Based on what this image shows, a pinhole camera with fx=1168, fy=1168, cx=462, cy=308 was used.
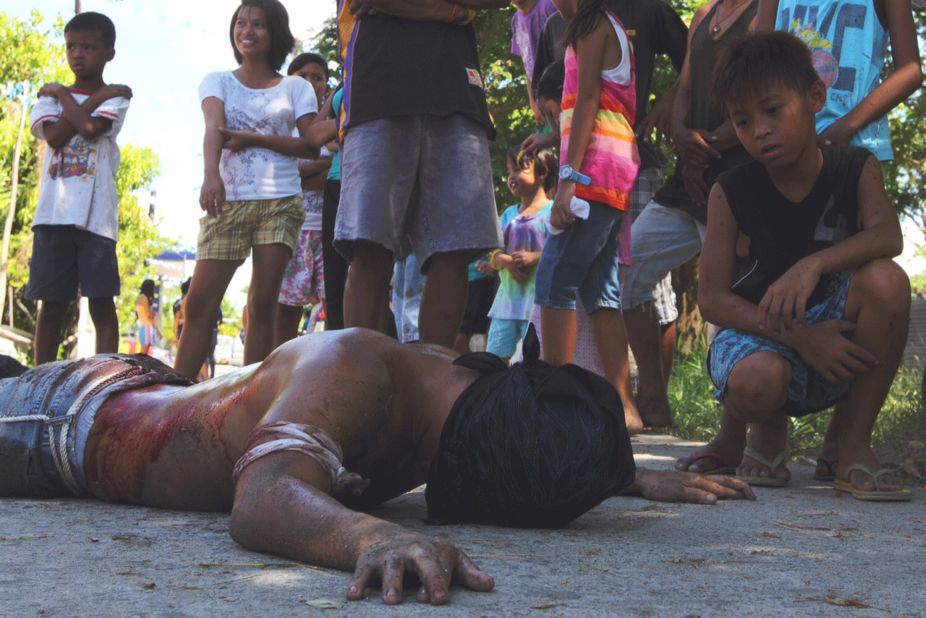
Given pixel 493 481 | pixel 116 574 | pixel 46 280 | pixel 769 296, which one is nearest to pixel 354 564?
pixel 116 574

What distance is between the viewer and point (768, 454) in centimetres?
419

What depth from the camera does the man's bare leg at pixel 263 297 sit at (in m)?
5.82

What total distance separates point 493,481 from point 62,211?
4.29 meters

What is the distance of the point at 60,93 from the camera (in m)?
6.57

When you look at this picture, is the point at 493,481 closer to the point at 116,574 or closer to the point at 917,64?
the point at 116,574

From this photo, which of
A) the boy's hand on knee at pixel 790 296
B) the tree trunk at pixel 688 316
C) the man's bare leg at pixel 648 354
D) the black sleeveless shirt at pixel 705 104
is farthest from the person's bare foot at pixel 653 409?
the tree trunk at pixel 688 316

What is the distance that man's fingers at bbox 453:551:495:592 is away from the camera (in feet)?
7.25

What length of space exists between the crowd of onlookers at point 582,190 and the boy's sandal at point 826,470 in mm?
13

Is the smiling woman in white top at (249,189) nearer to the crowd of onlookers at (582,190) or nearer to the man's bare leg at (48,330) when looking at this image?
the crowd of onlookers at (582,190)

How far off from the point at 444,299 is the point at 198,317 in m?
1.72

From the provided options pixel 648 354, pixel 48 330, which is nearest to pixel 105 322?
pixel 48 330

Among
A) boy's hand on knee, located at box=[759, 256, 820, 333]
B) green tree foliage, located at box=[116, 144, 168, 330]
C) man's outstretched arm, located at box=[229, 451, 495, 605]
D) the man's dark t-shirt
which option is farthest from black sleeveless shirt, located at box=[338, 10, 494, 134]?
green tree foliage, located at box=[116, 144, 168, 330]

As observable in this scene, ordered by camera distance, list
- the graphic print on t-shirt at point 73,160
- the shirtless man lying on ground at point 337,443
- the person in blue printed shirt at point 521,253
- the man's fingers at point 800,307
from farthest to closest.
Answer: the person in blue printed shirt at point 521,253 → the graphic print on t-shirt at point 73,160 → the man's fingers at point 800,307 → the shirtless man lying on ground at point 337,443

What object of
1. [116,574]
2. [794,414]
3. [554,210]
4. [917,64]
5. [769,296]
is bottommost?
[116,574]
